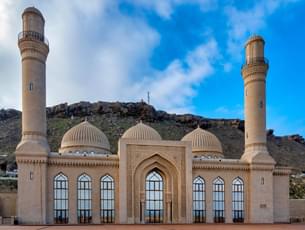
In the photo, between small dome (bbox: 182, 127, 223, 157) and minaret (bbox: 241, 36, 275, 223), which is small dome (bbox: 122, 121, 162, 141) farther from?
minaret (bbox: 241, 36, 275, 223)

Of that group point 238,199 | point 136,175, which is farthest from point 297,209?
point 136,175

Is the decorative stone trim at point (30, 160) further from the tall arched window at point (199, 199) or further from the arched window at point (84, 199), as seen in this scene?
the tall arched window at point (199, 199)

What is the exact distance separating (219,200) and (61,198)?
1282 centimetres

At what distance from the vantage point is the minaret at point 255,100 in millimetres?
36400

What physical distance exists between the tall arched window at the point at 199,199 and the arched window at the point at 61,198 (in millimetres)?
10206

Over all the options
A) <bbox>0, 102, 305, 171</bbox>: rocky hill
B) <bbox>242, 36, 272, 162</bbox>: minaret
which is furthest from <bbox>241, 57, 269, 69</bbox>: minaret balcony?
<bbox>0, 102, 305, 171</bbox>: rocky hill

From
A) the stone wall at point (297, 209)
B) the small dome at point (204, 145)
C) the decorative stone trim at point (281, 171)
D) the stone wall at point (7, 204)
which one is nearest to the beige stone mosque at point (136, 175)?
the decorative stone trim at point (281, 171)

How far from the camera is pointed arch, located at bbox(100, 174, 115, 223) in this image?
32.9m

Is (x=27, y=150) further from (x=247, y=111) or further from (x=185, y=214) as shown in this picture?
(x=247, y=111)

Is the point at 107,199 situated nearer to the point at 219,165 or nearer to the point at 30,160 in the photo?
the point at 30,160

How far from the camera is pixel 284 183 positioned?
122 ft

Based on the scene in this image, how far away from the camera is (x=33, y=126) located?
3203 centimetres

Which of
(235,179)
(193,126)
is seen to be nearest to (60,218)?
(235,179)

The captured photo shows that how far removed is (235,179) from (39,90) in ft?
57.3
